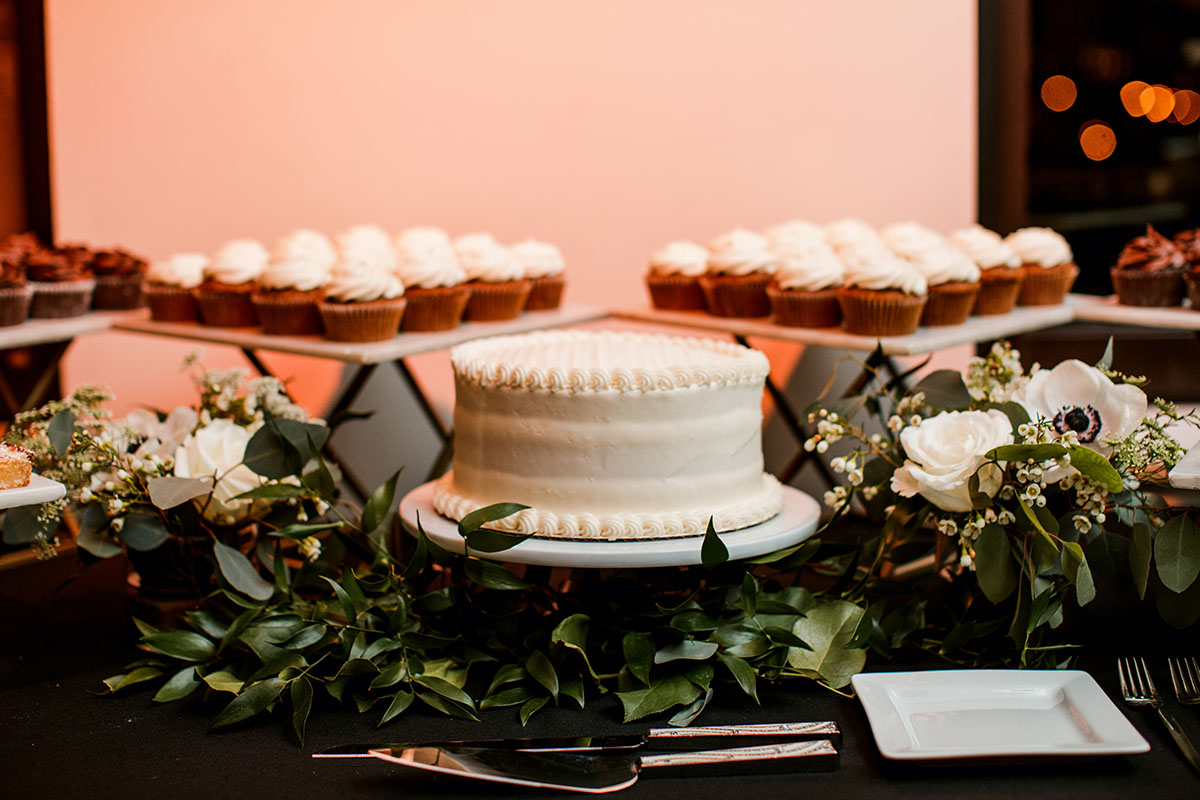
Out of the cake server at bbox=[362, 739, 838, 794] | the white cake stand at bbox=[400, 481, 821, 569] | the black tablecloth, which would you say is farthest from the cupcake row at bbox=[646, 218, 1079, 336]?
the cake server at bbox=[362, 739, 838, 794]

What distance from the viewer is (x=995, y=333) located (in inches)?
90.7

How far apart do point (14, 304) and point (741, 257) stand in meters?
1.67

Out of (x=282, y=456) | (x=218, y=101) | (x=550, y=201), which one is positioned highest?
(x=218, y=101)

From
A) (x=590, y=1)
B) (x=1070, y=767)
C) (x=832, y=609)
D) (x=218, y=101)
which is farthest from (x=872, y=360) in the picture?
(x=218, y=101)

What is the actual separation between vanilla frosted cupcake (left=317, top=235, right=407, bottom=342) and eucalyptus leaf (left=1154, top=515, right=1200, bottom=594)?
154cm

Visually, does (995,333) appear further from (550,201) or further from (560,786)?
(560,786)

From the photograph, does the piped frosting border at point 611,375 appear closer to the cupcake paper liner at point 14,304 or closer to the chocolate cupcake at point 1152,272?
the chocolate cupcake at point 1152,272

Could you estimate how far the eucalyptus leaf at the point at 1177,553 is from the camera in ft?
4.84

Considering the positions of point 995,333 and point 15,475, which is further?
point 995,333

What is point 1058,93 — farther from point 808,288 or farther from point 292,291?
point 292,291

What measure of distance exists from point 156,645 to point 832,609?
39.9 inches

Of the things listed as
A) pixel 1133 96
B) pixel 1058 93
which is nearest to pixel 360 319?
pixel 1058 93

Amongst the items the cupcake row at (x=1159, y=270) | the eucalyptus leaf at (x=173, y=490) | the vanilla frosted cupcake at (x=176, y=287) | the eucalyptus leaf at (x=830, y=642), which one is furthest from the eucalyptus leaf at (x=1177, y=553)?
the vanilla frosted cupcake at (x=176, y=287)

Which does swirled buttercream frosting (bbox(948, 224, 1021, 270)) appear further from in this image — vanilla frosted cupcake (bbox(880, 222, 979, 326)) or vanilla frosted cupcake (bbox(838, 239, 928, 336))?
vanilla frosted cupcake (bbox(838, 239, 928, 336))
